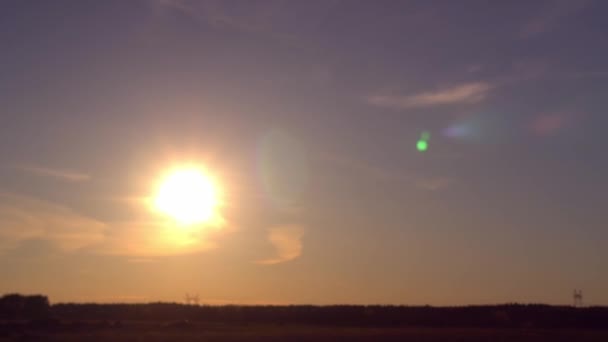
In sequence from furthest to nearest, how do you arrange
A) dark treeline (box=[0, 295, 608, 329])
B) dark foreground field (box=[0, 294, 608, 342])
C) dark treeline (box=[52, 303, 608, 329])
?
dark treeline (box=[0, 295, 608, 329]) → dark treeline (box=[52, 303, 608, 329]) → dark foreground field (box=[0, 294, 608, 342])

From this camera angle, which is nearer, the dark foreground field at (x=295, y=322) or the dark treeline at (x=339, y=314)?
the dark foreground field at (x=295, y=322)

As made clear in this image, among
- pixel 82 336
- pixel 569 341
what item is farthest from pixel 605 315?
pixel 82 336

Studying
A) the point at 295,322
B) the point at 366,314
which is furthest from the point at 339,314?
the point at 295,322

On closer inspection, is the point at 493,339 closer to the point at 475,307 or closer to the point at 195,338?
the point at 195,338

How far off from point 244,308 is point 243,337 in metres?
63.0

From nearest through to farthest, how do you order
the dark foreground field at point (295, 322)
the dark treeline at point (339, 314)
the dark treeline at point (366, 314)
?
the dark foreground field at point (295, 322), the dark treeline at point (366, 314), the dark treeline at point (339, 314)

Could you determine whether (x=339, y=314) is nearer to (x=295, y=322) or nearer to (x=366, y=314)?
(x=366, y=314)

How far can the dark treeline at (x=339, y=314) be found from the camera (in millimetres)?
97812

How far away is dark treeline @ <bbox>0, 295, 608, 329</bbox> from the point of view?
9781 centimetres

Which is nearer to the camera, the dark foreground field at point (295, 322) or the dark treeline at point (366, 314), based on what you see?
the dark foreground field at point (295, 322)

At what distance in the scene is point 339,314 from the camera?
113m

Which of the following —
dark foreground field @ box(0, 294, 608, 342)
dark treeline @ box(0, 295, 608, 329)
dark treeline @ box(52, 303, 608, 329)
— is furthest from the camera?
dark treeline @ box(0, 295, 608, 329)

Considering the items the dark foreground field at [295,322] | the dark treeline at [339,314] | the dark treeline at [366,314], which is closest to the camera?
the dark foreground field at [295,322]

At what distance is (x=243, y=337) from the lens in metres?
65.7
